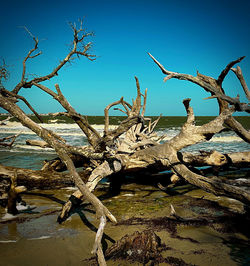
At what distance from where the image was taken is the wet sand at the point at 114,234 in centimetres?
250

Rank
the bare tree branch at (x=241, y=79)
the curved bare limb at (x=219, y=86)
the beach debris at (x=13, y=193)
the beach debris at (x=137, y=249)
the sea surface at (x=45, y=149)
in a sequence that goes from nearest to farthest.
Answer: the beach debris at (x=137, y=249) < the beach debris at (x=13, y=193) < the curved bare limb at (x=219, y=86) < the bare tree branch at (x=241, y=79) < the sea surface at (x=45, y=149)

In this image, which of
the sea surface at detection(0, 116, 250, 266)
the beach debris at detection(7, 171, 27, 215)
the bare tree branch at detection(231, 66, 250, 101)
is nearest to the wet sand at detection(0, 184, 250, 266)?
the sea surface at detection(0, 116, 250, 266)

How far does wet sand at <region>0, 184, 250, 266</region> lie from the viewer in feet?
8.21

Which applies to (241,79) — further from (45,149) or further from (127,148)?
(45,149)

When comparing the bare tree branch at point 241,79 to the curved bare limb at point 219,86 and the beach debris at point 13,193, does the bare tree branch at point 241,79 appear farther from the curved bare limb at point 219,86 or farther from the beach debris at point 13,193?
the beach debris at point 13,193

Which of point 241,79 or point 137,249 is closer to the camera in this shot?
point 137,249

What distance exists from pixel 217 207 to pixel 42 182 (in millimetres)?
4160

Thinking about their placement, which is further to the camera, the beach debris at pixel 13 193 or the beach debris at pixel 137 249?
the beach debris at pixel 13 193

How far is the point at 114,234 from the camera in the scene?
311 centimetres

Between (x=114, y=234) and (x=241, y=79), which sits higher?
(x=241, y=79)

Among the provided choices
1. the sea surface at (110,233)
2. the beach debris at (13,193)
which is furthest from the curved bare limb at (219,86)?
the beach debris at (13,193)

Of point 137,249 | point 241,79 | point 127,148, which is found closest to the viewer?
point 137,249

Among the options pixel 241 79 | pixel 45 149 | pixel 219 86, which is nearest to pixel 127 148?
pixel 219 86

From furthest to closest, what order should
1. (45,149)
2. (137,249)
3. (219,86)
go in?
1. (45,149)
2. (219,86)
3. (137,249)
